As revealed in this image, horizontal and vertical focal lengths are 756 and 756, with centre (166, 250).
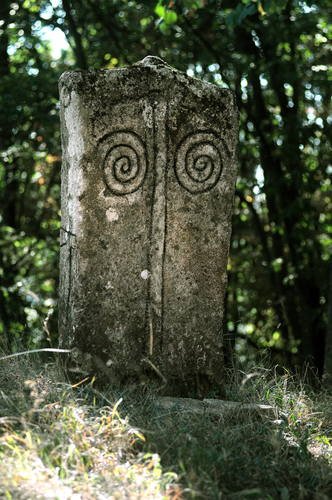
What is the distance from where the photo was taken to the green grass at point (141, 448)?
283 centimetres

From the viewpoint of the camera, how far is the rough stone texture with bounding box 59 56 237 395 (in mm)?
4008

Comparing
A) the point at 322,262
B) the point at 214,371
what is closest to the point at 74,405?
the point at 214,371

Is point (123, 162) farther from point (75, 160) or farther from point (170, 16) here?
point (170, 16)

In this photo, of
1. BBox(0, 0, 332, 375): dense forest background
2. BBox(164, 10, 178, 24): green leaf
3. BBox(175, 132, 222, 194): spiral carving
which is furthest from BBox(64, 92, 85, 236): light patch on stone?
BBox(0, 0, 332, 375): dense forest background

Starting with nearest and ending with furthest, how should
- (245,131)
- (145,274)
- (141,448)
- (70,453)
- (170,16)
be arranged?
(70,453)
(141,448)
(145,274)
(170,16)
(245,131)

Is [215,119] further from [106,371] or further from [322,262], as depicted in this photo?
[322,262]

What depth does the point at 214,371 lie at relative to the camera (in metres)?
4.30

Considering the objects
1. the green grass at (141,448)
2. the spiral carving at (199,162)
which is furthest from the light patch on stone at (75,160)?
the green grass at (141,448)

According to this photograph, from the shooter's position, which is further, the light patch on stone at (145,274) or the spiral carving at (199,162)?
the spiral carving at (199,162)

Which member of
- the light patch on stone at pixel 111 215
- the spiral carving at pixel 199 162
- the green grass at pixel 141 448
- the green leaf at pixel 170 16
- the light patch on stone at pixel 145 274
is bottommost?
the green grass at pixel 141 448

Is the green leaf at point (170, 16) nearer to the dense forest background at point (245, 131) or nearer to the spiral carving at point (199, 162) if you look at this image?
the dense forest background at point (245, 131)

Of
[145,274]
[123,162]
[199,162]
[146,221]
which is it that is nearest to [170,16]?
[199,162]

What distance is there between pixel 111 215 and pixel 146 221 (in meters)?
0.21

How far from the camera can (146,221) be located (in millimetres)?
4141
